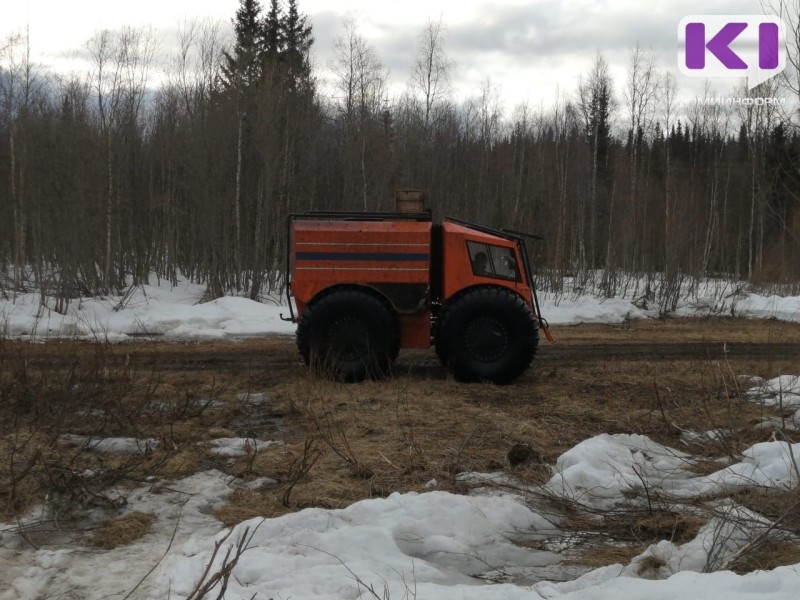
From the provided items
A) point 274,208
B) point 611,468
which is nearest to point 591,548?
point 611,468

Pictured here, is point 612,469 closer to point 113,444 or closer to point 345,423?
point 345,423

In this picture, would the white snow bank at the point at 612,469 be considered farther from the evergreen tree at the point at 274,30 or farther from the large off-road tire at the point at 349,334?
the evergreen tree at the point at 274,30

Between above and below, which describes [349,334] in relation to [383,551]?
above

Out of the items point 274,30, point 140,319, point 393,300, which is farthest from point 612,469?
point 274,30

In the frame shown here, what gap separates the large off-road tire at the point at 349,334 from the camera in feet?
27.1

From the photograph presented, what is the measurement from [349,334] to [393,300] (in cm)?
72

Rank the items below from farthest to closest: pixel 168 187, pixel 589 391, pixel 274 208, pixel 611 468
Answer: pixel 168 187, pixel 274 208, pixel 589 391, pixel 611 468

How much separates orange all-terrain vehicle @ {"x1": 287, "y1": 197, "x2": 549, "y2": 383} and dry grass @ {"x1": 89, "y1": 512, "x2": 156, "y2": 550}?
4.18 meters

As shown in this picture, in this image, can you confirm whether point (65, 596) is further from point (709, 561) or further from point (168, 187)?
point (168, 187)

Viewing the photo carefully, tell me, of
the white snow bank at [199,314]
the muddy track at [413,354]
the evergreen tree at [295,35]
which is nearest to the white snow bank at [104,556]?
the muddy track at [413,354]

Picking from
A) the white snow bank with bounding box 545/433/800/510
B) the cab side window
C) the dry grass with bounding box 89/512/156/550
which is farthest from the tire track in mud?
the dry grass with bounding box 89/512/156/550

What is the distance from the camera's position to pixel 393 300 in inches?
329

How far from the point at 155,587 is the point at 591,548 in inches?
95.8

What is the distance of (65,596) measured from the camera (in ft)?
10.2
